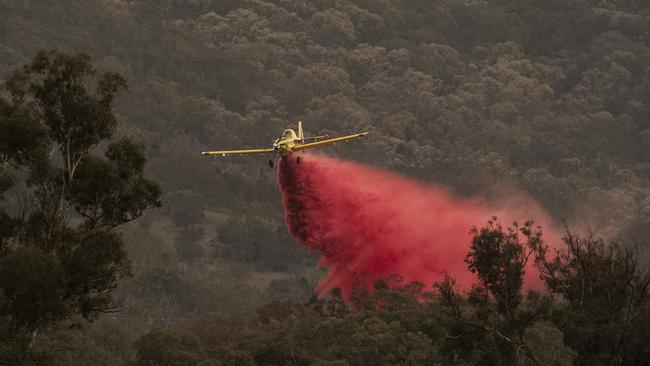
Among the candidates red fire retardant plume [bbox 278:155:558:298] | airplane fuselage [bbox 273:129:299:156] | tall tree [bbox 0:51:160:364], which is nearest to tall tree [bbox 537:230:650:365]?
tall tree [bbox 0:51:160:364]

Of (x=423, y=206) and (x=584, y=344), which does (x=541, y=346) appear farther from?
(x=584, y=344)

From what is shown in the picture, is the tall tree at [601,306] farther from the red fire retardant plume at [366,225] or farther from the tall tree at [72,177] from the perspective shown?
the red fire retardant plume at [366,225]

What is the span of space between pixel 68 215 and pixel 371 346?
26.4m

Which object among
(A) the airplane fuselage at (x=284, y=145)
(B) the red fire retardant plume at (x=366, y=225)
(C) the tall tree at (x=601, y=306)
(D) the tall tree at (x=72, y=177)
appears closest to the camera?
(C) the tall tree at (x=601, y=306)

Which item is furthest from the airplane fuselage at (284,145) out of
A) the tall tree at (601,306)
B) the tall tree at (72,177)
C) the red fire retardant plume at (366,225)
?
the tall tree at (601,306)

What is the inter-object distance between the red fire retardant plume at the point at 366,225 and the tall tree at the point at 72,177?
39.4 m

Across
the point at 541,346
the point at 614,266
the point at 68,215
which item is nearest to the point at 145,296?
the point at 541,346

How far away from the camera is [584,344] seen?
181 ft

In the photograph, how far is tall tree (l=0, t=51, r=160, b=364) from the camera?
187ft

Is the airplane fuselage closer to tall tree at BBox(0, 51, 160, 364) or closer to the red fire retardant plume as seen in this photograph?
the red fire retardant plume

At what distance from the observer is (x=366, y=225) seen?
106125 millimetres

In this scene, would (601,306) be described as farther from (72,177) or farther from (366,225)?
(366,225)

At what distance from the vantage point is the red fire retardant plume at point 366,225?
10125 centimetres

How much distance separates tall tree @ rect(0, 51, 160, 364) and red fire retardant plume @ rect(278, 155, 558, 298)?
129 feet
